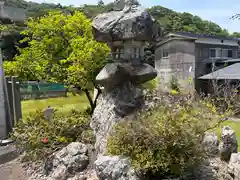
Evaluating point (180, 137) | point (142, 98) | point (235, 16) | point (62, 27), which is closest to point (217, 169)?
point (180, 137)

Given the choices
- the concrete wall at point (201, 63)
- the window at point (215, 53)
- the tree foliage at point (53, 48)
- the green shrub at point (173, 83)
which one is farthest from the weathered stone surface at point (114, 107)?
the window at point (215, 53)

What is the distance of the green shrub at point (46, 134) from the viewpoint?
16.9 feet

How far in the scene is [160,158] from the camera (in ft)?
11.4

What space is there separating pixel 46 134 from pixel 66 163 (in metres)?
1.06

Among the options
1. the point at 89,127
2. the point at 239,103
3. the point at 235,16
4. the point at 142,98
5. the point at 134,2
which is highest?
the point at 134,2

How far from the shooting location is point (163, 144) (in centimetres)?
347

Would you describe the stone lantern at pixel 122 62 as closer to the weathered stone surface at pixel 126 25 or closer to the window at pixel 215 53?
the weathered stone surface at pixel 126 25

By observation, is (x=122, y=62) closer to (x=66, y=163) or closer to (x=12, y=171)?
(x=66, y=163)

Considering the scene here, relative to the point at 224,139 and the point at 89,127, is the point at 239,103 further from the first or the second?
the point at 89,127

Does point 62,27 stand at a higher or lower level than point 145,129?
higher

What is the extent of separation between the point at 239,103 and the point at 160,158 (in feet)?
12.0

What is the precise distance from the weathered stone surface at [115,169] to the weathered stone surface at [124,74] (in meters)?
1.69

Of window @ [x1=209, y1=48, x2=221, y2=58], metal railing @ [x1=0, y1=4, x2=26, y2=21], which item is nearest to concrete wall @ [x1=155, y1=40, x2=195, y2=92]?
window @ [x1=209, y1=48, x2=221, y2=58]

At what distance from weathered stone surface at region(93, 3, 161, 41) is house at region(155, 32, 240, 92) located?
11.9 m
